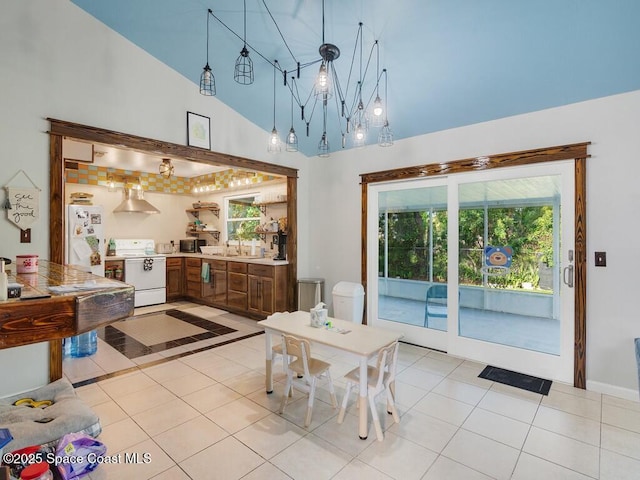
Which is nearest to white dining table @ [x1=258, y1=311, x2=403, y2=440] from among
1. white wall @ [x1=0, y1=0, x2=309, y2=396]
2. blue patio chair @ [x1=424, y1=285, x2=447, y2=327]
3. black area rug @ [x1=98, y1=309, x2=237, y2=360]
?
blue patio chair @ [x1=424, y1=285, x2=447, y2=327]

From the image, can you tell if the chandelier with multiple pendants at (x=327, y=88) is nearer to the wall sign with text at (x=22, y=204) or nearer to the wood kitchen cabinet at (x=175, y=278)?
the wall sign with text at (x=22, y=204)

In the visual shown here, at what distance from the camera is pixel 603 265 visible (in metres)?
2.89

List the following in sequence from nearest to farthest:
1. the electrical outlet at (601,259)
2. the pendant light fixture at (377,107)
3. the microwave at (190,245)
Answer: the pendant light fixture at (377,107) → the electrical outlet at (601,259) → the microwave at (190,245)

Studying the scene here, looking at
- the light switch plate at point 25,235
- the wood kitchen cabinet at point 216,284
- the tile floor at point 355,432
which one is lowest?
the tile floor at point 355,432

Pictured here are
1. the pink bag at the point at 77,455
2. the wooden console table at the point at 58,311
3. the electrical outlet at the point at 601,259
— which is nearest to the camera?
the wooden console table at the point at 58,311

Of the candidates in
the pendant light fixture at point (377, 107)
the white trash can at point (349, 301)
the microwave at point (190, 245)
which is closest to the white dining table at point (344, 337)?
the white trash can at point (349, 301)

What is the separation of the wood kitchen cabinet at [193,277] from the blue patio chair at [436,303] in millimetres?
4206

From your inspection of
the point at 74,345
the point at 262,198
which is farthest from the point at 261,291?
the point at 74,345

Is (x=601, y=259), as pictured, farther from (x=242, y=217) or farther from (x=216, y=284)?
(x=242, y=217)

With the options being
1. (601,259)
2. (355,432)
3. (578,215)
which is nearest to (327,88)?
(355,432)

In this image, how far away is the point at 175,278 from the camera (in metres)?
6.55

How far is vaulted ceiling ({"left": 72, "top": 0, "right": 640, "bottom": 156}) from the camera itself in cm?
236

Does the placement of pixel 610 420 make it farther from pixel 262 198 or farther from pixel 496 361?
pixel 262 198

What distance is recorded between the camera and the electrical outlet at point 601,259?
2.88m
